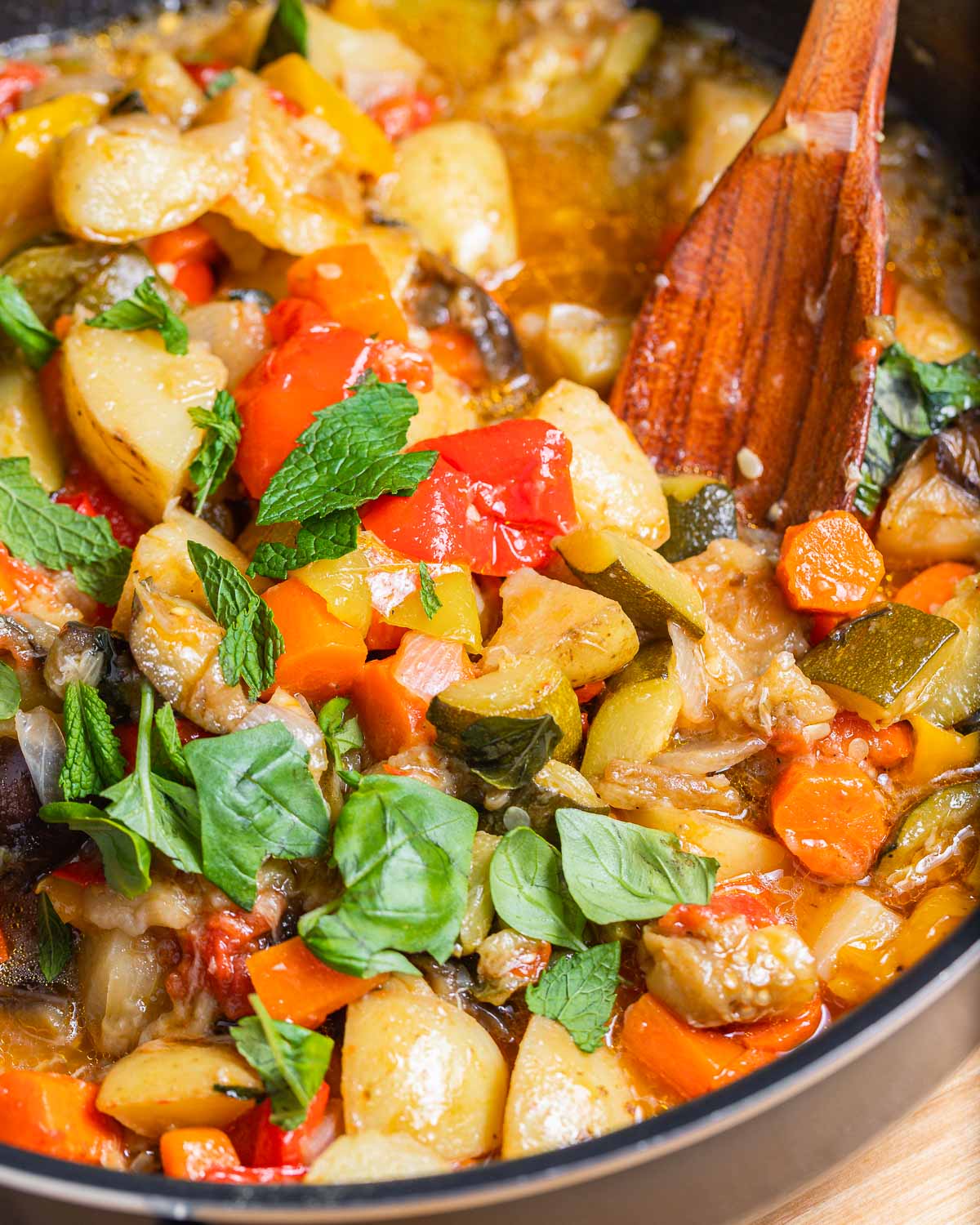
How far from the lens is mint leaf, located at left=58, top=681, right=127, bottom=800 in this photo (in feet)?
7.22

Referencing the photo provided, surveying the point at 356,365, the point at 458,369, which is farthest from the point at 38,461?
the point at 458,369

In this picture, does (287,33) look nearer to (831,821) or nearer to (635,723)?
(635,723)

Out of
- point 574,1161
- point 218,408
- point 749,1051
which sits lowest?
point 749,1051

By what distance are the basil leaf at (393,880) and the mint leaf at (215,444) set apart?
33.8 inches

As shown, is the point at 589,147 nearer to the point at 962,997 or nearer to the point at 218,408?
the point at 218,408

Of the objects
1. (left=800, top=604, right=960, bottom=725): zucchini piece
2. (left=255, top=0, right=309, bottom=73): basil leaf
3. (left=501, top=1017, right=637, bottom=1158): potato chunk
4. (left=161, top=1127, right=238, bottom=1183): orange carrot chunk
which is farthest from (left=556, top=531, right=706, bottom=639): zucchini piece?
(left=255, top=0, right=309, bottom=73): basil leaf

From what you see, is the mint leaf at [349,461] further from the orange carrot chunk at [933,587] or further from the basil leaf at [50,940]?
the orange carrot chunk at [933,587]

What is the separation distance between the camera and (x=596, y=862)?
220 cm

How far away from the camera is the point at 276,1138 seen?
2.01m

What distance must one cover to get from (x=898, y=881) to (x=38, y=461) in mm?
2098

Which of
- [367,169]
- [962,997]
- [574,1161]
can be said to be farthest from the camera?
[367,169]

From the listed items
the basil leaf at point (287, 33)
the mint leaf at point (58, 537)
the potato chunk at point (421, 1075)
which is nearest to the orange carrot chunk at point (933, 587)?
the potato chunk at point (421, 1075)

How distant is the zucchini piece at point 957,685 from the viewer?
2.54 metres

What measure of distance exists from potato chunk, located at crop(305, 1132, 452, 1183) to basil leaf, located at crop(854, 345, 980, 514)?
6.03 ft
